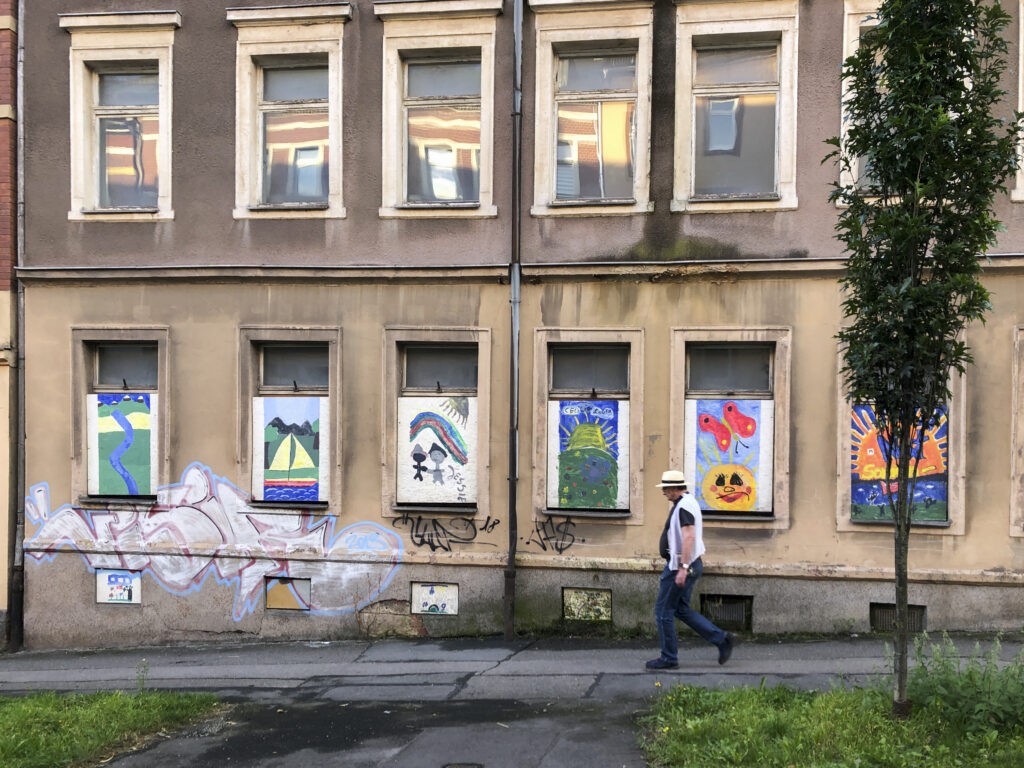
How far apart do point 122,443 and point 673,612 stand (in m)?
6.99

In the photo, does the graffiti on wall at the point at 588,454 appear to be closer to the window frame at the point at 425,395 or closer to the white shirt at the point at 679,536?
the window frame at the point at 425,395

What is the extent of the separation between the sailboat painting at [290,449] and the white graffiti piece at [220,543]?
269 millimetres

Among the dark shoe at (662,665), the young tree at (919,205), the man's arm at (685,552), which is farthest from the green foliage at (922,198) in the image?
the dark shoe at (662,665)

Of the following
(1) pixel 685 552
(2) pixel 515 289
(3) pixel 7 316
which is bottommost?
(1) pixel 685 552

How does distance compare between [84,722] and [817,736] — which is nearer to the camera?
[817,736]

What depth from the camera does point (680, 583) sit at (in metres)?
8.11

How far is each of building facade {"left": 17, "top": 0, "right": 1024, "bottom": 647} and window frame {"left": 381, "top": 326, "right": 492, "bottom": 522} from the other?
0.18 feet

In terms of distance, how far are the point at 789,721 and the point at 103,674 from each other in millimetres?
7184

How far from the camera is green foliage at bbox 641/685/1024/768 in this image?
211 inches

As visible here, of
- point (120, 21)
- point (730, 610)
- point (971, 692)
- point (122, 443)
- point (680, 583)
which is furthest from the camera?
point (122, 443)

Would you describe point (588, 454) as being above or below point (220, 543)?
above

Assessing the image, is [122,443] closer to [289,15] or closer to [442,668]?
[442,668]

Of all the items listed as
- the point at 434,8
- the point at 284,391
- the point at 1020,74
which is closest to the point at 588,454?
the point at 284,391

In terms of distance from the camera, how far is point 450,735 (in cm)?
675
